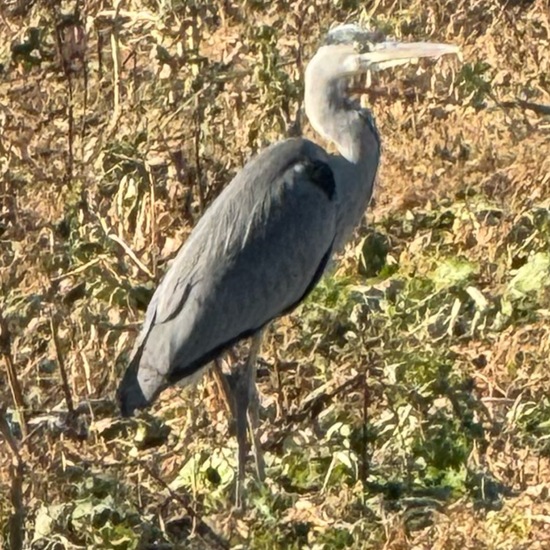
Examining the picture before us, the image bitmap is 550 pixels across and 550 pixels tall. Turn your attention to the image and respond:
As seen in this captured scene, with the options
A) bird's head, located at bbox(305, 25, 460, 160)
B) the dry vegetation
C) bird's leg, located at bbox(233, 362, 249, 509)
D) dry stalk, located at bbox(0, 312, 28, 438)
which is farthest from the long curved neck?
dry stalk, located at bbox(0, 312, 28, 438)

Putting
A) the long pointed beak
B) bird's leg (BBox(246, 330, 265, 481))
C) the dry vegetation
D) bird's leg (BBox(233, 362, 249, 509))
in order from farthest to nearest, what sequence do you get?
the long pointed beak
bird's leg (BBox(246, 330, 265, 481))
bird's leg (BBox(233, 362, 249, 509))
the dry vegetation

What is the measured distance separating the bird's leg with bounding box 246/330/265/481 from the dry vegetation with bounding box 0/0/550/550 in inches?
2.9

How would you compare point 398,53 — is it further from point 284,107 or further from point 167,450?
point 167,450

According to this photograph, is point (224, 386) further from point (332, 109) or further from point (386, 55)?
point (386, 55)

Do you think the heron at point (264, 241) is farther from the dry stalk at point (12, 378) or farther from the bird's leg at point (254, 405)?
the dry stalk at point (12, 378)

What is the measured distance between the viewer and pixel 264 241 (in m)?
5.42

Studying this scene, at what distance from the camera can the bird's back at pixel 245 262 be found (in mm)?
5188

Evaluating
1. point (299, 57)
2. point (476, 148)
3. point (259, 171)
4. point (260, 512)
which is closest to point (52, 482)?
point (260, 512)

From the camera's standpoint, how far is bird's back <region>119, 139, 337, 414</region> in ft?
17.0

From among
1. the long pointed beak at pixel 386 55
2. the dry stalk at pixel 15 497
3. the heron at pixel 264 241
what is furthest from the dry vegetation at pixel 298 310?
the long pointed beak at pixel 386 55

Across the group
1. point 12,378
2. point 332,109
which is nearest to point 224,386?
point 12,378

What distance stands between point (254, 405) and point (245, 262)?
18.6 inches

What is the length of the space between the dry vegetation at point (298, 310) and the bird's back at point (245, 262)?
0.22 m

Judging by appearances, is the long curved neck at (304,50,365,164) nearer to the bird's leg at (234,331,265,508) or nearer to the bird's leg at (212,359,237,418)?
the bird's leg at (234,331,265,508)
